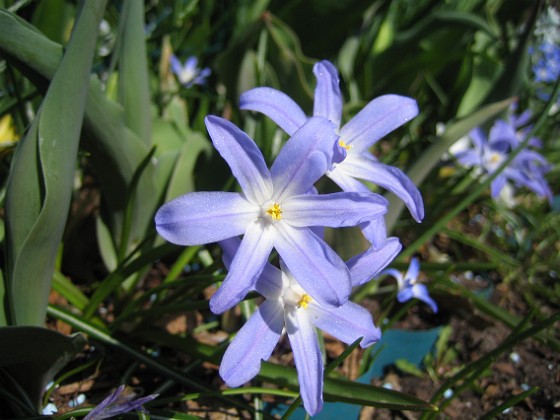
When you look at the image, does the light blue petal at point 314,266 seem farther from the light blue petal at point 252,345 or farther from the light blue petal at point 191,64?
the light blue petal at point 191,64

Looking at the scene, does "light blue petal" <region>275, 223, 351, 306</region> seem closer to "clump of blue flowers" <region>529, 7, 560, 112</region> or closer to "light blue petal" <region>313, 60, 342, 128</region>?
"light blue petal" <region>313, 60, 342, 128</region>

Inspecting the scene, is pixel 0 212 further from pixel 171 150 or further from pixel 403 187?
pixel 403 187

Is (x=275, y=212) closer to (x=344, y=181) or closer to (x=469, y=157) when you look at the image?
(x=344, y=181)

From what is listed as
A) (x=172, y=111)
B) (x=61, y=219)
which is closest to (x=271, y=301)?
A: (x=61, y=219)

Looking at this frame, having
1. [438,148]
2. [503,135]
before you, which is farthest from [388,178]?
[503,135]

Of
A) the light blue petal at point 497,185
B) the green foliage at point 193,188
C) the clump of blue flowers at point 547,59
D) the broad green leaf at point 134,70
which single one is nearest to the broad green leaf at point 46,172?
the green foliage at point 193,188

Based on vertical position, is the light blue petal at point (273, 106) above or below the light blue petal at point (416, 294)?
above

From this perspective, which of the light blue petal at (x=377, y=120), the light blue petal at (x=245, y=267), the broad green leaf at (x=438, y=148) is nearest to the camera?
the light blue petal at (x=245, y=267)
